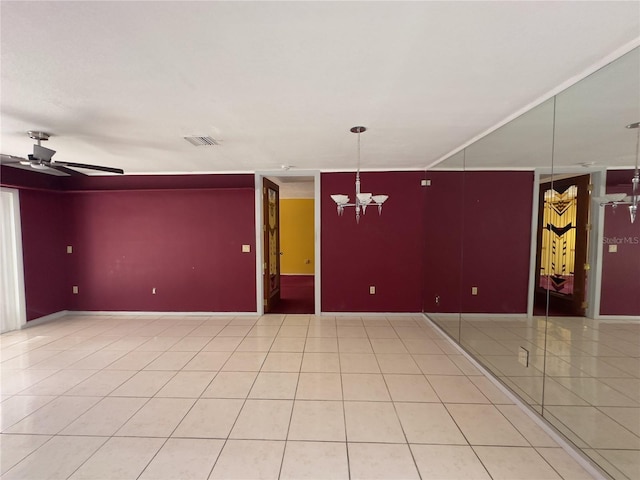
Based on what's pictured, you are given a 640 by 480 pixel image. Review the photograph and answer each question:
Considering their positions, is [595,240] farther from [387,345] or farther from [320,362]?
[320,362]

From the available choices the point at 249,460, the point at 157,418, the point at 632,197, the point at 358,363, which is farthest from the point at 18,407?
the point at 632,197

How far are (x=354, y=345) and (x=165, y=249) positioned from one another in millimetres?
3787

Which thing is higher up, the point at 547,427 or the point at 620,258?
the point at 620,258

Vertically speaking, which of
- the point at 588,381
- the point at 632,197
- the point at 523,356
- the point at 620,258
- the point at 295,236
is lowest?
the point at 523,356

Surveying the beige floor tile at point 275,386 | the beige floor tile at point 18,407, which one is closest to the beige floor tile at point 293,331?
the beige floor tile at point 275,386

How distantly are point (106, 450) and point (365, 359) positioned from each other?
8.33 ft

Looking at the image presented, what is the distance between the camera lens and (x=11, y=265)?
14.8 ft

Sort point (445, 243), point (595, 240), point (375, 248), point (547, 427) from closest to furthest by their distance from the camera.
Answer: point (595, 240) < point (547, 427) < point (445, 243) < point (375, 248)

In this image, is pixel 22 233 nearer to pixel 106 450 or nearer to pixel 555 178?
pixel 106 450

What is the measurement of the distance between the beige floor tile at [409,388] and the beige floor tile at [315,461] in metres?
0.86

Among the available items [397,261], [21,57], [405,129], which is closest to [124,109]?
[21,57]

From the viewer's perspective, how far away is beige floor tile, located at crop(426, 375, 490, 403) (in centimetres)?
266

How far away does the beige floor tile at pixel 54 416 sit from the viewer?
2.29 m

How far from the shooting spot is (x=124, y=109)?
2408 millimetres
